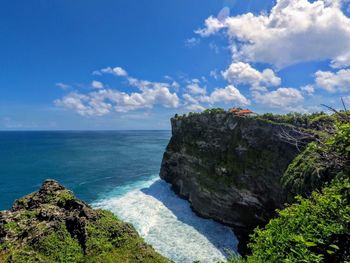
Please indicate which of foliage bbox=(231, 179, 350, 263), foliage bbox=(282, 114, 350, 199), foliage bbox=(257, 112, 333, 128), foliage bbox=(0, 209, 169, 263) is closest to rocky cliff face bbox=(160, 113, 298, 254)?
foliage bbox=(257, 112, 333, 128)

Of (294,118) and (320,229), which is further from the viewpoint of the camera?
(294,118)

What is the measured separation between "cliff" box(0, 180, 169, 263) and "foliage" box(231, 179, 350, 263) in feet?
35.6

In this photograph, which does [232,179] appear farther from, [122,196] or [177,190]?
[122,196]

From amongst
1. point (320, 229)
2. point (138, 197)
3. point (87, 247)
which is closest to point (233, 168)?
point (138, 197)

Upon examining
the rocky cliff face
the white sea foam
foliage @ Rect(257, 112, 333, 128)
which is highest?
foliage @ Rect(257, 112, 333, 128)

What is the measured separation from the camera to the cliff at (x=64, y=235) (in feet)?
57.4

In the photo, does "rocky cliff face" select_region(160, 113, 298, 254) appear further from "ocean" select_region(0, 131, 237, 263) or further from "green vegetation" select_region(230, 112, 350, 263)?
"green vegetation" select_region(230, 112, 350, 263)

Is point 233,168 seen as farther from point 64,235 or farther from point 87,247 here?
point 64,235

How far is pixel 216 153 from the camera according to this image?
2035 inches

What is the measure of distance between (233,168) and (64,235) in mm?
32972

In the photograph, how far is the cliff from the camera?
17500 mm

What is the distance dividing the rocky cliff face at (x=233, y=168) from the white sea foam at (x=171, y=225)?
268 centimetres

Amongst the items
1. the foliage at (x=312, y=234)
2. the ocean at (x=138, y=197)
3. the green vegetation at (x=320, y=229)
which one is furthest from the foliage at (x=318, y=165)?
the ocean at (x=138, y=197)

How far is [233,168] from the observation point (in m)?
47.0
